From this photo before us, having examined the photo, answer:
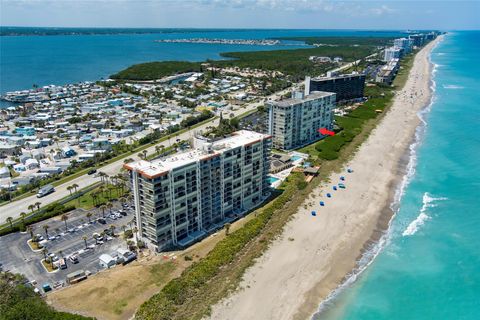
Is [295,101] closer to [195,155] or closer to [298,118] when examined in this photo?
[298,118]

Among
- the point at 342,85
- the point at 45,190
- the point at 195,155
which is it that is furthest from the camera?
the point at 342,85

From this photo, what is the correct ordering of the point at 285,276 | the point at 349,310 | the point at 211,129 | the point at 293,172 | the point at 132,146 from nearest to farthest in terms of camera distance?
the point at 349,310
the point at 285,276
the point at 293,172
the point at 132,146
the point at 211,129

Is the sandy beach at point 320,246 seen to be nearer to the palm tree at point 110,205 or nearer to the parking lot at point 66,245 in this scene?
the parking lot at point 66,245

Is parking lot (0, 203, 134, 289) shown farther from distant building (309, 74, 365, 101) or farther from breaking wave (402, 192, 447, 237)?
distant building (309, 74, 365, 101)

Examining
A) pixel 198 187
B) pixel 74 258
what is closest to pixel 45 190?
pixel 74 258

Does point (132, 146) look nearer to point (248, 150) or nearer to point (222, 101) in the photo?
point (248, 150)

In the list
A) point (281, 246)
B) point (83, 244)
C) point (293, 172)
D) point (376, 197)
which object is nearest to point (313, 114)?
point (293, 172)
